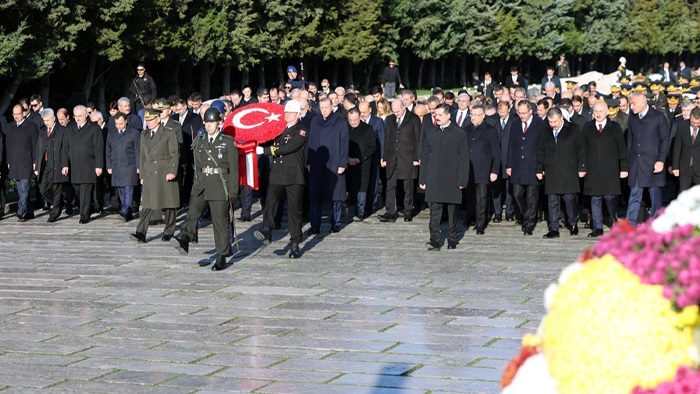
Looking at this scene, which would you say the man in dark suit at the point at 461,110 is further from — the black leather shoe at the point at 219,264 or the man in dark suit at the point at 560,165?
the black leather shoe at the point at 219,264

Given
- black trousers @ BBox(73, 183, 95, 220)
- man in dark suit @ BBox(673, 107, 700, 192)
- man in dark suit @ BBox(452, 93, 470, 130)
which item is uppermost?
man in dark suit @ BBox(452, 93, 470, 130)

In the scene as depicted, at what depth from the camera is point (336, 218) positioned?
17.2m

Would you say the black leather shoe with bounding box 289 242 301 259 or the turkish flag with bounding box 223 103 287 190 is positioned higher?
the turkish flag with bounding box 223 103 287 190

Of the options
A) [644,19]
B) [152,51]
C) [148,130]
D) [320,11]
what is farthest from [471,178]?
[644,19]

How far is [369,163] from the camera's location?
1870cm

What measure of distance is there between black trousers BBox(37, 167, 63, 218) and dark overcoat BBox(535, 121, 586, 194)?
7.22m

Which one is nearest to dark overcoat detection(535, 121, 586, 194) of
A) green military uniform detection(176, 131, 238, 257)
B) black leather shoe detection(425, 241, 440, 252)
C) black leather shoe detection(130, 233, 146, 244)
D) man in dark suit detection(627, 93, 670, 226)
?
man in dark suit detection(627, 93, 670, 226)

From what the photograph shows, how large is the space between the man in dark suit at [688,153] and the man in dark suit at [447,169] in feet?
9.57

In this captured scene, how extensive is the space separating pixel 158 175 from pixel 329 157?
2.52 meters

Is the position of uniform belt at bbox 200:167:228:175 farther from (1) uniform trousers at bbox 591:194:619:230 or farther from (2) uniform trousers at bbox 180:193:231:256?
(1) uniform trousers at bbox 591:194:619:230

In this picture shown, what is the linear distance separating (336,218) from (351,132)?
2014mm

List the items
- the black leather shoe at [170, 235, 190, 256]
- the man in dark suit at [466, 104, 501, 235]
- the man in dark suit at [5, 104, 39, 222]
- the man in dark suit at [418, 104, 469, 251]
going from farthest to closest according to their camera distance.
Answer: the man in dark suit at [5, 104, 39, 222] → the man in dark suit at [466, 104, 501, 235] → the man in dark suit at [418, 104, 469, 251] → the black leather shoe at [170, 235, 190, 256]

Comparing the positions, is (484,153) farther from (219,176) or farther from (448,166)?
(219,176)

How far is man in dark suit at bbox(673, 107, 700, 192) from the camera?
15945 mm
